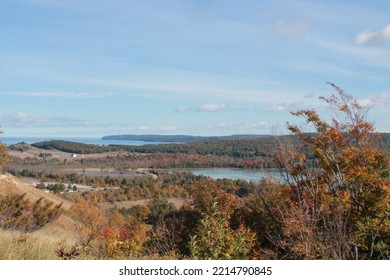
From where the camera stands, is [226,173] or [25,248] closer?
[25,248]

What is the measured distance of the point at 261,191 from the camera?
21.5 m

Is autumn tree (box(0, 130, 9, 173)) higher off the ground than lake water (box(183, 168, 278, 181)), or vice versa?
autumn tree (box(0, 130, 9, 173))

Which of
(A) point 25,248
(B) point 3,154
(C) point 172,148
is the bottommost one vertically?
(C) point 172,148

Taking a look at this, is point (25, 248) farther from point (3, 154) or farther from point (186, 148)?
point (186, 148)

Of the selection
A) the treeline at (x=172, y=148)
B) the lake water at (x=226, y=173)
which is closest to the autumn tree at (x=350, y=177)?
the lake water at (x=226, y=173)

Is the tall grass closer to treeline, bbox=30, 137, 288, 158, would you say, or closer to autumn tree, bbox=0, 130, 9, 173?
autumn tree, bbox=0, 130, 9, 173

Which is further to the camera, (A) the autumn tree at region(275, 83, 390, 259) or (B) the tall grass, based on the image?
(A) the autumn tree at region(275, 83, 390, 259)

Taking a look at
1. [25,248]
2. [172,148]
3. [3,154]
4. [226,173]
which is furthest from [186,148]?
[25,248]

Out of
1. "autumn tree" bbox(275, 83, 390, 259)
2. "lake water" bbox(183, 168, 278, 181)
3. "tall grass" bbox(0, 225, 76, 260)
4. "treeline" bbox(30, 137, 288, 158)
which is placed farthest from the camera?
"treeline" bbox(30, 137, 288, 158)

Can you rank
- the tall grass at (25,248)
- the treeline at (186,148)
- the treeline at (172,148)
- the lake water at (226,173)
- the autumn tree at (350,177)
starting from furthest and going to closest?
the treeline at (172,148) → the treeline at (186,148) → the lake water at (226,173) → the autumn tree at (350,177) → the tall grass at (25,248)

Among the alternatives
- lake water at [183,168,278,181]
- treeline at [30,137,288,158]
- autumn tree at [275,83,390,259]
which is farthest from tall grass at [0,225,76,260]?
treeline at [30,137,288,158]

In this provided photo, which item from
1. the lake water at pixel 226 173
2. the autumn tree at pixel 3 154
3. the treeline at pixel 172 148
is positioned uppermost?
the autumn tree at pixel 3 154

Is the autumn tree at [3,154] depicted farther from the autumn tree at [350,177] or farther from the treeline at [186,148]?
the treeline at [186,148]
